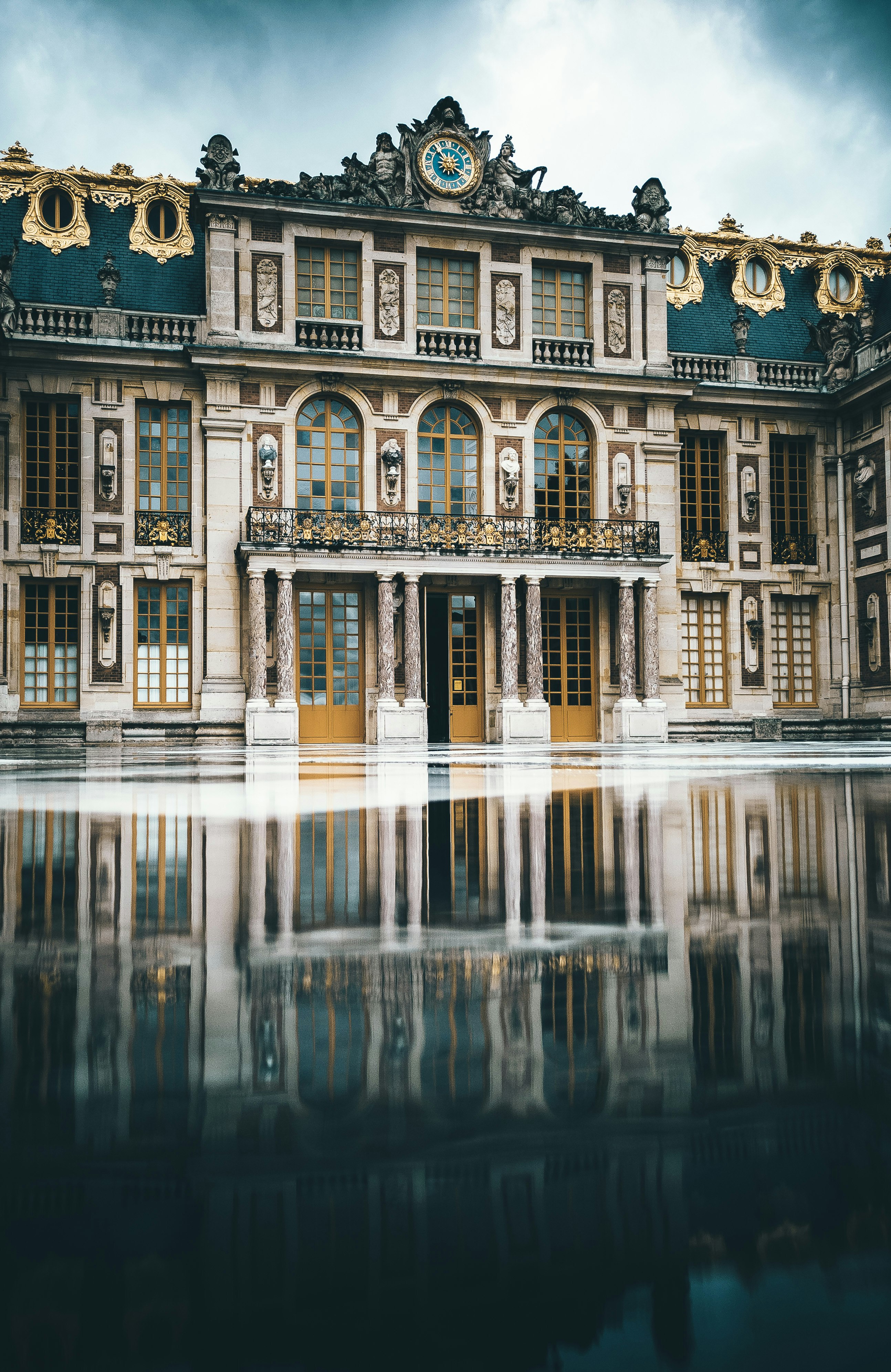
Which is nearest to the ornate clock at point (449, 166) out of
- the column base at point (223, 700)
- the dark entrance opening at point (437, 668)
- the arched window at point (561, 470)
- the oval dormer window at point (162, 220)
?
the arched window at point (561, 470)

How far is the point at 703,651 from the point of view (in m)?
29.3

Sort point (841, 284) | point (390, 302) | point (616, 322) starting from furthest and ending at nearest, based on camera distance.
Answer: point (841, 284)
point (616, 322)
point (390, 302)

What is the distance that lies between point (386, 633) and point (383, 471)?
4.47m

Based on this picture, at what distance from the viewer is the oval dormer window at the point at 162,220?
28125 millimetres

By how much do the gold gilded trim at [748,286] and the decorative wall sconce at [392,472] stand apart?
13.8 m

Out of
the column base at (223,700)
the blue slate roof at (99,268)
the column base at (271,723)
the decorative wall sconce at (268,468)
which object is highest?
the blue slate roof at (99,268)

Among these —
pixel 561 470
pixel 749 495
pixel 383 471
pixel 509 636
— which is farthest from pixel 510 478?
pixel 749 495

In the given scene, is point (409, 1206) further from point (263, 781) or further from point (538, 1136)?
point (263, 781)

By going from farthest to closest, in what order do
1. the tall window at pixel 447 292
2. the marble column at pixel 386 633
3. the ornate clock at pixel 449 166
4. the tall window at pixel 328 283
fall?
the tall window at pixel 447 292 < the ornate clock at pixel 449 166 < the tall window at pixel 328 283 < the marble column at pixel 386 633

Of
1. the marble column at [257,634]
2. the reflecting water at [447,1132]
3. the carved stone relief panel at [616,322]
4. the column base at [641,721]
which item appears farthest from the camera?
the carved stone relief panel at [616,322]

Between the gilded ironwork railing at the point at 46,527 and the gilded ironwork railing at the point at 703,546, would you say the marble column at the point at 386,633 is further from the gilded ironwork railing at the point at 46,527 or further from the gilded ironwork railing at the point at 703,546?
the gilded ironwork railing at the point at 703,546

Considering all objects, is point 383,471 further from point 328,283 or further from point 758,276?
point 758,276

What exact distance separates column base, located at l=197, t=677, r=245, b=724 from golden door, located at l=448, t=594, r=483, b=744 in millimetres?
5417

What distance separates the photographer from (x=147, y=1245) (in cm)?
87
